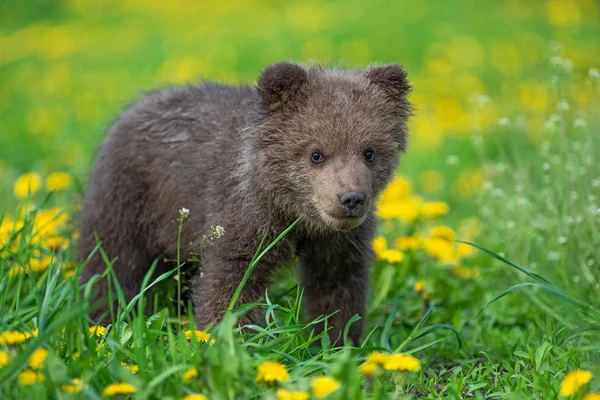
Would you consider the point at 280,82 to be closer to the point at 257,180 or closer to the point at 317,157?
the point at 317,157

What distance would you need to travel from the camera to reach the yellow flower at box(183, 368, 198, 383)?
341 cm

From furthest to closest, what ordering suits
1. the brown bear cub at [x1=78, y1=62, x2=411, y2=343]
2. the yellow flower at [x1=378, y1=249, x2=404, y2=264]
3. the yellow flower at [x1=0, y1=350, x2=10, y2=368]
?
the yellow flower at [x1=378, y1=249, x2=404, y2=264] < the brown bear cub at [x1=78, y1=62, x2=411, y2=343] < the yellow flower at [x1=0, y1=350, x2=10, y2=368]

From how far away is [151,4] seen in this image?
18.5 m

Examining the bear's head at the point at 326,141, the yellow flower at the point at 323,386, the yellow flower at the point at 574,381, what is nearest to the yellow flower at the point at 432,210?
the bear's head at the point at 326,141

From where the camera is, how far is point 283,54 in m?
12.8

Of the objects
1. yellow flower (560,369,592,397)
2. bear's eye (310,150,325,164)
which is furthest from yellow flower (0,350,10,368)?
yellow flower (560,369,592,397)

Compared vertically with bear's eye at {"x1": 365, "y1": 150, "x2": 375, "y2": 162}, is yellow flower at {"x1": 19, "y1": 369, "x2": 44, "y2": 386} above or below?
below

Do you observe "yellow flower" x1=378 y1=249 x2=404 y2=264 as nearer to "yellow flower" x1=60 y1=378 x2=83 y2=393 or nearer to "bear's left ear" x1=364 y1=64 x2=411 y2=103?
"bear's left ear" x1=364 y1=64 x2=411 y2=103

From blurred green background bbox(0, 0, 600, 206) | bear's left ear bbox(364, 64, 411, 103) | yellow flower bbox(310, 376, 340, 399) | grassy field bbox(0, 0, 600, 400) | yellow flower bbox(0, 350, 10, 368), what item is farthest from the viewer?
blurred green background bbox(0, 0, 600, 206)

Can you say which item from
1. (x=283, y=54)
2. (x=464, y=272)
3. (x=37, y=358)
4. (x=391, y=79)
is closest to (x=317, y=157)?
(x=391, y=79)

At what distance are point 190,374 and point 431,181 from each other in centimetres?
659

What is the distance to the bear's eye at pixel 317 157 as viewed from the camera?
456 centimetres

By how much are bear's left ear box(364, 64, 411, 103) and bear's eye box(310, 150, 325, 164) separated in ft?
2.01

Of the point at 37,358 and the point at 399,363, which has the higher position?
the point at 37,358
